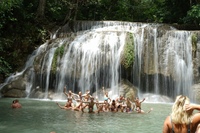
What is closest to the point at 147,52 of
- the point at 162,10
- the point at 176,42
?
the point at 176,42

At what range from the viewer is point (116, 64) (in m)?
20.9

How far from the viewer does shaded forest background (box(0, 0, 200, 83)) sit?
2428 cm

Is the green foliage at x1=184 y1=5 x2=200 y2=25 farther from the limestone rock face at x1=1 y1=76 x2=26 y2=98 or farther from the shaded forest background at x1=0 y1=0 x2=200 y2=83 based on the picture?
the limestone rock face at x1=1 y1=76 x2=26 y2=98

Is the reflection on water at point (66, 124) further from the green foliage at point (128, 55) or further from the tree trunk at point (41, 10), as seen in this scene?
the tree trunk at point (41, 10)

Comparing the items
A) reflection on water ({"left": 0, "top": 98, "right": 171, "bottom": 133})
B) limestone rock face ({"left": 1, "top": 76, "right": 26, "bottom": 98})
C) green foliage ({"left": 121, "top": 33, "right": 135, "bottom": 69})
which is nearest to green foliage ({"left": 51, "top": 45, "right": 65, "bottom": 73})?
limestone rock face ({"left": 1, "top": 76, "right": 26, "bottom": 98})

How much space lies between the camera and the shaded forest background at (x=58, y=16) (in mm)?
24281

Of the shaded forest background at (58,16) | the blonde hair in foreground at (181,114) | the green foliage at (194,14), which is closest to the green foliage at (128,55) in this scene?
the green foliage at (194,14)

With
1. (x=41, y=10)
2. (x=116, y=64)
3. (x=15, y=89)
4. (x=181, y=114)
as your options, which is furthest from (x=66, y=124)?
(x=41, y=10)

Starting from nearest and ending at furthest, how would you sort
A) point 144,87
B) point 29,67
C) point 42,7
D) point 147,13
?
1. point 144,87
2. point 29,67
3. point 42,7
4. point 147,13

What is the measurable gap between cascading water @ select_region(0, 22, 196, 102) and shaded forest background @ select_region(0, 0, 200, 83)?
128 inches

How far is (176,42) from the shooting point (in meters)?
21.6

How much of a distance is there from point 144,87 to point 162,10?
14077mm

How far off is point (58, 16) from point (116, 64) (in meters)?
12.2

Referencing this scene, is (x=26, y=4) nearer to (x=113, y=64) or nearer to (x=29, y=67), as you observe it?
(x=29, y=67)
